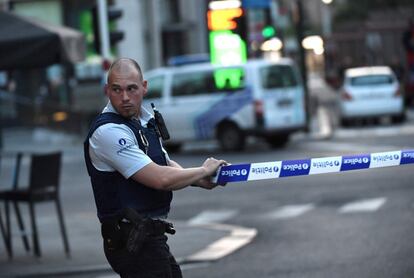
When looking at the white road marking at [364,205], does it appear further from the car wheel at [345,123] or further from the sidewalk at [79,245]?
the car wheel at [345,123]

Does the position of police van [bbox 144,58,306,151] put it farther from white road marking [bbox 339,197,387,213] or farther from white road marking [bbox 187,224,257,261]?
white road marking [bbox 187,224,257,261]

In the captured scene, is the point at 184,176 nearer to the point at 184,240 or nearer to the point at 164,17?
the point at 184,240

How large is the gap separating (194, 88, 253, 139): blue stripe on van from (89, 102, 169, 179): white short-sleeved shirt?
18733 millimetres

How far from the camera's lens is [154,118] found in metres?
5.55

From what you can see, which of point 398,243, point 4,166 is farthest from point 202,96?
point 398,243

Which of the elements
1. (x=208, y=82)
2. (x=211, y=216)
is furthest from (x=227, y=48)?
(x=211, y=216)

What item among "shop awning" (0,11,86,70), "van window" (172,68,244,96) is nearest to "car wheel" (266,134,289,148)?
"van window" (172,68,244,96)

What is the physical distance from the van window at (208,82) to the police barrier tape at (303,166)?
18061 millimetres

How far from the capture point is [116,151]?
5199 millimetres

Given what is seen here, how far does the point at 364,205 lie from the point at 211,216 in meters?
2.03

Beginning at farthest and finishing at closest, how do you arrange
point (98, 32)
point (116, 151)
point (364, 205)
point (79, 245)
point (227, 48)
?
1. point (227, 48)
2. point (98, 32)
3. point (364, 205)
4. point (79, 245)
5. point (116, 151)

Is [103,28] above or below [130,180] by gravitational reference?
below

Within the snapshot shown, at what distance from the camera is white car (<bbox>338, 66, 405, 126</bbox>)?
1195 inches

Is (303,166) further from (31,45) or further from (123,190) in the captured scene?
(31,45)
